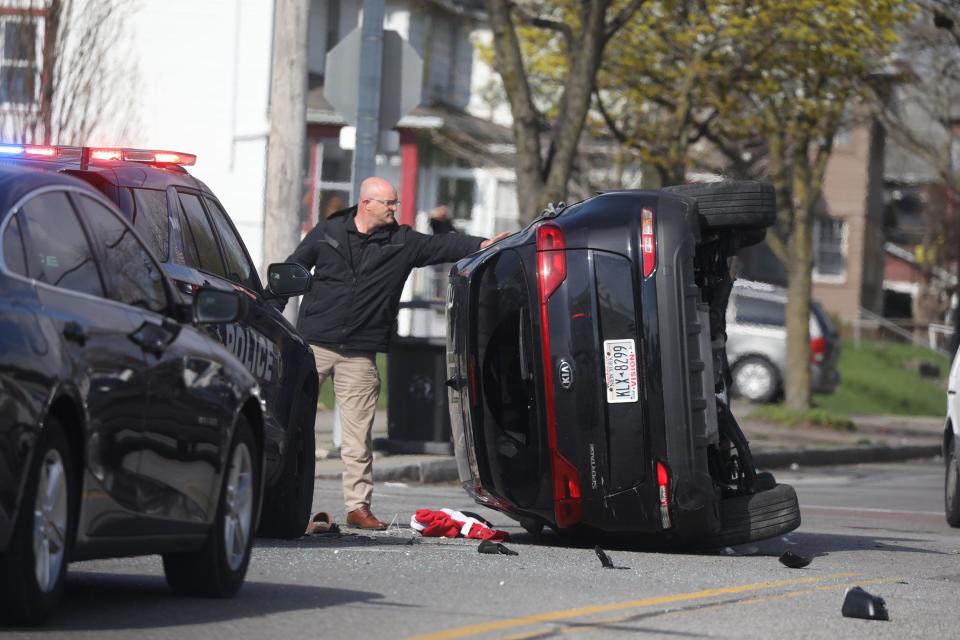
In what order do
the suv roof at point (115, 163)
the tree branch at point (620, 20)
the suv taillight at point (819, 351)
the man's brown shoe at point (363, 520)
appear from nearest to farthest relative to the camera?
the suv roof at point (115, 163), the man's brown shoe at point (363, 520), the tree branch at point (620, 20), the suv taillight at point (819, 351)

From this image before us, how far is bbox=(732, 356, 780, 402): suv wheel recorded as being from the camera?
29312 millimetres

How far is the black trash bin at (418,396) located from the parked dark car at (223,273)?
5.64 metres

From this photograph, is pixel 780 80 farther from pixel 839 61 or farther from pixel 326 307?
pixel 326 307

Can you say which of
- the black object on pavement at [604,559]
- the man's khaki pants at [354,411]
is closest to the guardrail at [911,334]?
the man's khaki pants at [354,411]

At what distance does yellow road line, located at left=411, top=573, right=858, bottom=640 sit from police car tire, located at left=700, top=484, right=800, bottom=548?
36.9 inches

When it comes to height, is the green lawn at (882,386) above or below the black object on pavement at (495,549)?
above

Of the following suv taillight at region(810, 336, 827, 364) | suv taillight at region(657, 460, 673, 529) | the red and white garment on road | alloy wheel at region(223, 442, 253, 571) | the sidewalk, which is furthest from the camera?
suv taillight at region(810, 336, 827, 364)

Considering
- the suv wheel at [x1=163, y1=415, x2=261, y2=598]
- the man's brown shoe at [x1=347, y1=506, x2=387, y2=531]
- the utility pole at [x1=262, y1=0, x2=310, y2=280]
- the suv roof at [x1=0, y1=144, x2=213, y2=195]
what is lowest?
the man's brown shoe at [x1=347, y1=506, x2=387, y2=531]

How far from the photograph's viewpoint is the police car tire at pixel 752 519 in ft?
32.2

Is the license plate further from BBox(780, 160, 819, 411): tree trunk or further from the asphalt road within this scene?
BBox(780, 160, 819, 411): tree trunk

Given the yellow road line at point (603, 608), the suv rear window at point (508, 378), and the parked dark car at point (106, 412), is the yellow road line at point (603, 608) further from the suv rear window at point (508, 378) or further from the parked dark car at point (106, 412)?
the suv rear window at point (508, 378)

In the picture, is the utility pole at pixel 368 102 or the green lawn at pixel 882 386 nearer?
the utility pole at pixel 368 102

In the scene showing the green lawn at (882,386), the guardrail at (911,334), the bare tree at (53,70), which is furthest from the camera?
the guardrail at (911,334)

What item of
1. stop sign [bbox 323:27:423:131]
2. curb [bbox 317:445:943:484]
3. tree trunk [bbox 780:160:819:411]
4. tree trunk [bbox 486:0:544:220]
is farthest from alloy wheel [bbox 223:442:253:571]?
tree trunk [bbox 780:160:819:411]
